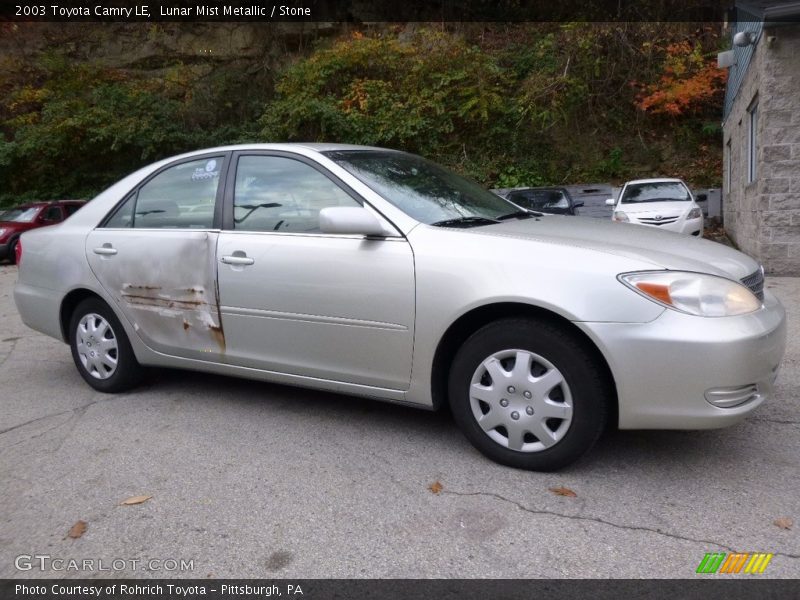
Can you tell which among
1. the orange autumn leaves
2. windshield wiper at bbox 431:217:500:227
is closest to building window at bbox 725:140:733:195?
the orange autumn leaves

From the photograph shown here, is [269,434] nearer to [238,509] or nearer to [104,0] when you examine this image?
[238,509]

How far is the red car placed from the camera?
52.6 feet

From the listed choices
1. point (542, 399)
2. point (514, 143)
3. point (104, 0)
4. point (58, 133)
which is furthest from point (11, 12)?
point (542, 399)

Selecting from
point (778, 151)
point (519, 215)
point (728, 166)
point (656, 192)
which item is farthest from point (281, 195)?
point (728, 166)

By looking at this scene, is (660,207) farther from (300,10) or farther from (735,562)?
(300,10)

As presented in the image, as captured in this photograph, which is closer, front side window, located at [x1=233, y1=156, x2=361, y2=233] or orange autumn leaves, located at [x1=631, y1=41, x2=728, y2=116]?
front side window, located at [x1=233, y1=156, x2=361, y2=233]

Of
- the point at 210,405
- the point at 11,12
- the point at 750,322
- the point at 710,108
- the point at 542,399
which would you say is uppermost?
the point at 11,12

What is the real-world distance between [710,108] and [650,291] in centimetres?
2011

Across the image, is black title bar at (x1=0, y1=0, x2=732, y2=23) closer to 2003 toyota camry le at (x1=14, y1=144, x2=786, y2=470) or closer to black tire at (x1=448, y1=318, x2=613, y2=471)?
2003 toyota camry le at (x1=14, y1=144, x2=786, y2=470)

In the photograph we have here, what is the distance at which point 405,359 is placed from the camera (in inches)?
138

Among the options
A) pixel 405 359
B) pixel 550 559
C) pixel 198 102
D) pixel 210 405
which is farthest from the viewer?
pixel 198 102

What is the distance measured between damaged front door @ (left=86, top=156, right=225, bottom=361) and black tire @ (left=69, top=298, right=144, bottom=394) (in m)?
0.19

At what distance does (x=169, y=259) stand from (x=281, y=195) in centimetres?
85

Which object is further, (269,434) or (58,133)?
(58,133)
